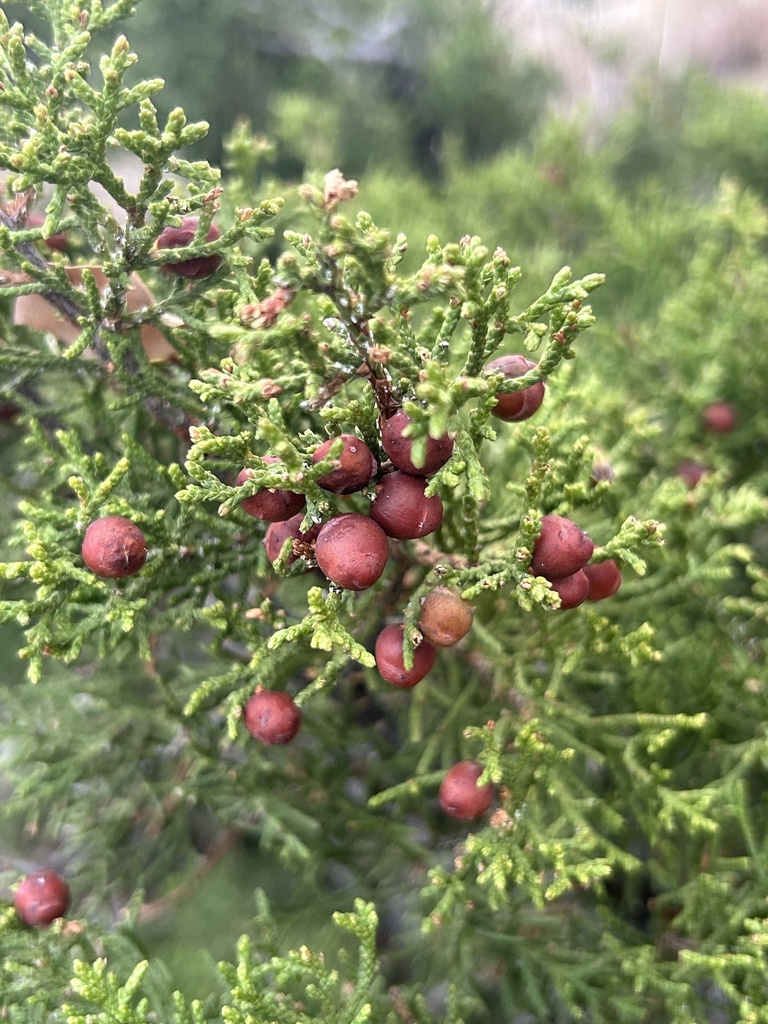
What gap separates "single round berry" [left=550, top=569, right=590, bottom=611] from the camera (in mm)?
1189

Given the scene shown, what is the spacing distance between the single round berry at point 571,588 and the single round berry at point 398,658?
0.23m

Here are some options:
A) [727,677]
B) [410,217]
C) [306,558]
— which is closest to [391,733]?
[727,677]

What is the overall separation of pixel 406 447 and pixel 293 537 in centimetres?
23

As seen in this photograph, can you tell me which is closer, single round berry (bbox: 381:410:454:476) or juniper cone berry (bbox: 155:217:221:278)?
single round berry (bbox: 381:410:454:476)

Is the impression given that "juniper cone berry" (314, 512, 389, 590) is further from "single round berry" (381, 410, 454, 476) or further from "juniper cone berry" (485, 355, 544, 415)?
"juniper cone berry" (485, 355, 544, 415)

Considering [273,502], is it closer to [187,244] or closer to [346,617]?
[346,617]

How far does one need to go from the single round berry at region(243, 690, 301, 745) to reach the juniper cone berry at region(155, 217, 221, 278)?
76 cm

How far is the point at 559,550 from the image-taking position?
112cm

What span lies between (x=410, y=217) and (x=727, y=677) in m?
2.37

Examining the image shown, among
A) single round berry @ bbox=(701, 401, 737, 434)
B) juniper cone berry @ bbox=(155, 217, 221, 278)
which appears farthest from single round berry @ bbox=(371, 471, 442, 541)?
single round berry @ bbox=(701, 401, 737, 434)

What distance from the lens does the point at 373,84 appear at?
4910 mm

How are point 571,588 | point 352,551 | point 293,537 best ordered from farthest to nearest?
1. point 571,588
2. point 293,537
3. point 352,551

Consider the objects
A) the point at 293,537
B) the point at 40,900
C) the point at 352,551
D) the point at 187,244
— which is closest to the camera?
the point at 352,551

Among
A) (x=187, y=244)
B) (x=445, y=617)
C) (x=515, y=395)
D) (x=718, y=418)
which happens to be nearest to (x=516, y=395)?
(x=515, y=395)
